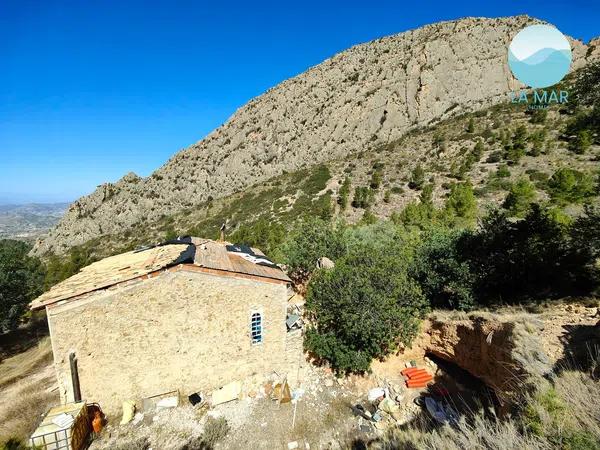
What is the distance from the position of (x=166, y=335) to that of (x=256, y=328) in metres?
3.54

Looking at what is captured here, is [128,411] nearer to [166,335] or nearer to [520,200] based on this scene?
[166,335]

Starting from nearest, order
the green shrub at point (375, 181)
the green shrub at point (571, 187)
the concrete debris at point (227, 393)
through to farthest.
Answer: the concrete debris at point (227, 393), the green shrub at point (571, 187), the green shrub at point (375, 181)

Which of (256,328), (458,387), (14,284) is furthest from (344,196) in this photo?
(14,284)

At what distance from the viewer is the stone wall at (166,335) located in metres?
10.7

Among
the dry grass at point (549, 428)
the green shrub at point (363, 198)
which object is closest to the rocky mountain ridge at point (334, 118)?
the green shrub at point (363, 198)

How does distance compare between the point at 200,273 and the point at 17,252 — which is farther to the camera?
the point at 17,252

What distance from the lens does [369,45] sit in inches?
3263

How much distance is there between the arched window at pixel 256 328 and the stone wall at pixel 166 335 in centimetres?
20

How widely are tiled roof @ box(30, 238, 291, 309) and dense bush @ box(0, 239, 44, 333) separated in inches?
421

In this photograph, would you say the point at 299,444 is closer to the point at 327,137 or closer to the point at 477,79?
the point at 327,137

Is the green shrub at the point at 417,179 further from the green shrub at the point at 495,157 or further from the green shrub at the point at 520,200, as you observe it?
the green shrub at the point at 520,200

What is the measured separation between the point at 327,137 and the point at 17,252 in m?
61.9

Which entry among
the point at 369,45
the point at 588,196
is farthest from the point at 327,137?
the point at 588,196

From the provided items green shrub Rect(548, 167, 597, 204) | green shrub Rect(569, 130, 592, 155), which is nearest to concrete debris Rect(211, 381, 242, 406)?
green shrub Rect(548, 167, 597, 204)
